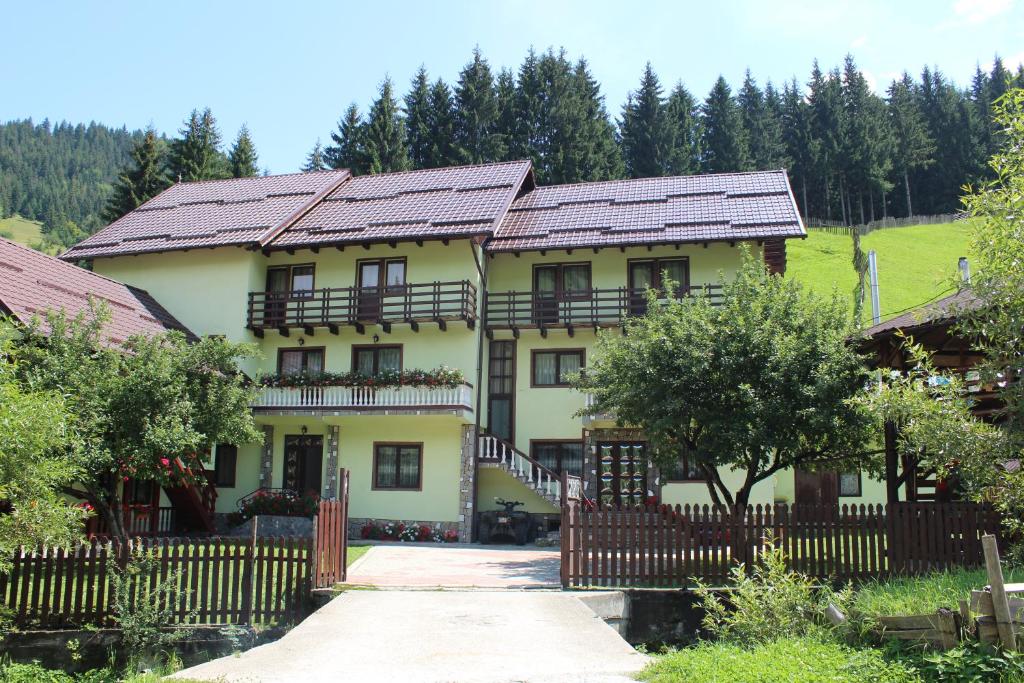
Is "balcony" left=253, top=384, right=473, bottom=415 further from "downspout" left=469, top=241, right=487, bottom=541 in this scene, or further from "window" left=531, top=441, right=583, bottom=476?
"window" left=531, top=441, right=583, bottom=476

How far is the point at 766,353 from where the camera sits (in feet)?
50.1

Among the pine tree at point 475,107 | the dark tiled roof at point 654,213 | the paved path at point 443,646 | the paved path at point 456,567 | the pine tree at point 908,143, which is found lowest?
the paved path at point 456,567

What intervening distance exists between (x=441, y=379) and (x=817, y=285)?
34.9 m

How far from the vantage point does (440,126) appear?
182ft

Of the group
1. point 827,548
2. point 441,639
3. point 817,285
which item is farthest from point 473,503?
point 817,285

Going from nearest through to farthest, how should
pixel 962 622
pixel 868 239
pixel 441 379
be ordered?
pixel 962 622 → pixel 441 379 → pixel 868 239

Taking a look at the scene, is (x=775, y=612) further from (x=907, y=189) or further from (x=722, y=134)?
(x=907, y=189)

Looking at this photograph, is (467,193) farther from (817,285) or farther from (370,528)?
(817,285)

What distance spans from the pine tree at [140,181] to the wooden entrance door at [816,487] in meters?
36.1

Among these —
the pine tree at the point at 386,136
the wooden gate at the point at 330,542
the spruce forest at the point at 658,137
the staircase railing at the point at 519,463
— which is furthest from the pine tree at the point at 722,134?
the wooden gate at the point at 330,542

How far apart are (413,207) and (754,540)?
17.8 m

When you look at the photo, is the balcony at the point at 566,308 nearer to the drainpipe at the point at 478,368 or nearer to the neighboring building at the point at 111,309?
the drainpipe at the point at 478,368

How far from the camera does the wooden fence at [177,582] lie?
12.4m

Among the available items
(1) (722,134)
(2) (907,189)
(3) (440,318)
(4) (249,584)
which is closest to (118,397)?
(4) (249,584)
